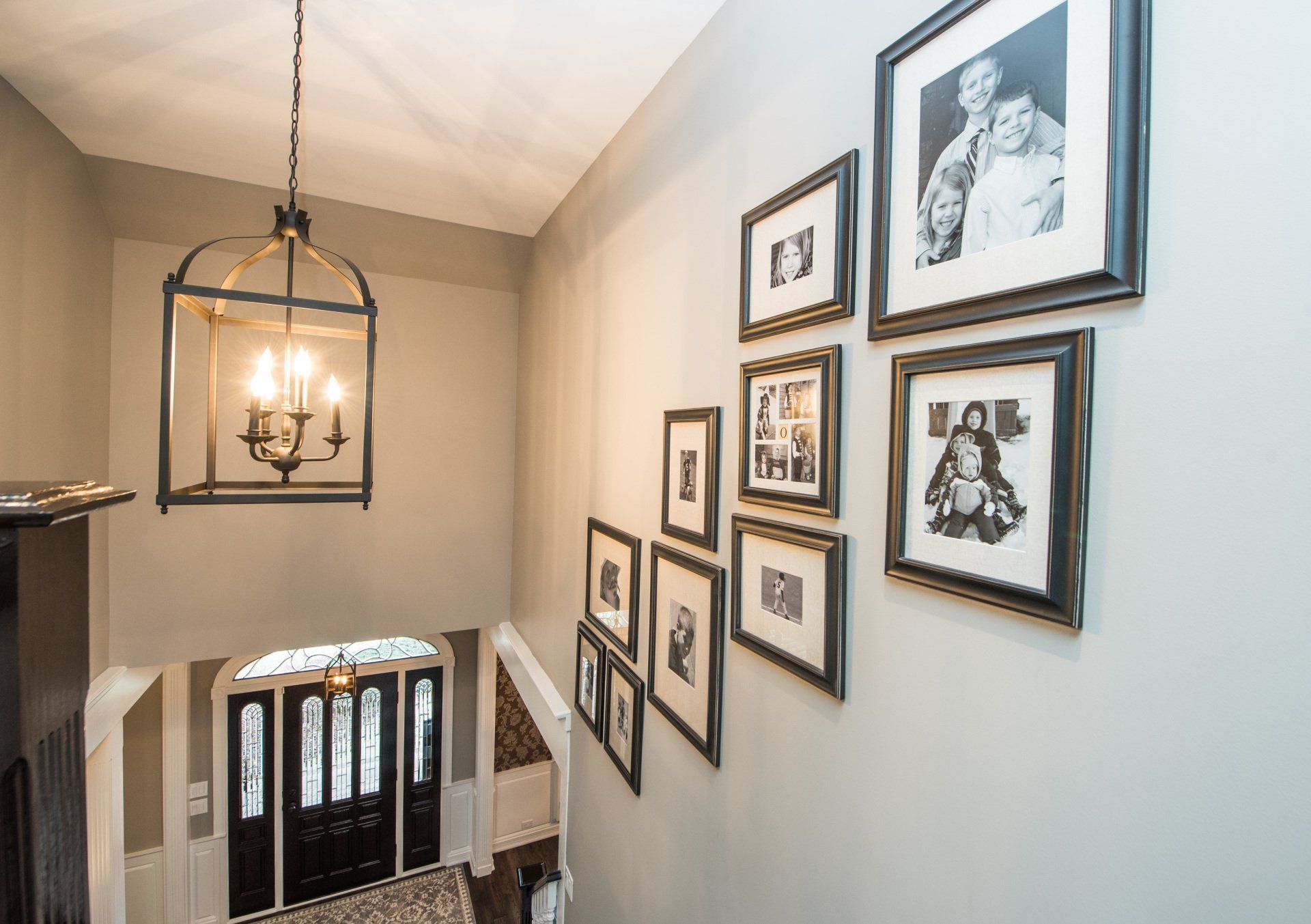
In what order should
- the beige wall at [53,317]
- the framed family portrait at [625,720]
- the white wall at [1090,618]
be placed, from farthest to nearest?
the beige wall at [53,317] → the framed family portrait at [625,720] → the white wall at [1090,618]

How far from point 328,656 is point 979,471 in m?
5.38

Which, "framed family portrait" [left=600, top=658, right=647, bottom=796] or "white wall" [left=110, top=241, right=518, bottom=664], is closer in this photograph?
"framed family portrait" [left=600, top=658, right=647, bottom=796]

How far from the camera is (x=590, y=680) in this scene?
235cm

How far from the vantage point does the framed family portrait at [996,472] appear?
748 millimetres

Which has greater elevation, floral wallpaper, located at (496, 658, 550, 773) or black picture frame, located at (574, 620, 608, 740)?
black picture frame, located at (574, 620, 608, 740)

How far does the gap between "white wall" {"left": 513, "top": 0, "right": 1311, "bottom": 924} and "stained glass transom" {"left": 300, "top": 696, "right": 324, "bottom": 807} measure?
431 cm

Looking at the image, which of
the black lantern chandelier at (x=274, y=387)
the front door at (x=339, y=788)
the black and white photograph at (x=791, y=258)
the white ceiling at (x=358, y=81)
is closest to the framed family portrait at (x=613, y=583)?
the black lantern chandelier at (x=274, y=387)

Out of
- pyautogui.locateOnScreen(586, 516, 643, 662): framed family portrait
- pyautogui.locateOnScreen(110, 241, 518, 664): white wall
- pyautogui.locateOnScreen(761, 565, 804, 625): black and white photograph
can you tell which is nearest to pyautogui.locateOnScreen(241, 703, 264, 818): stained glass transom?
pyautogui.locateOnScreen(110, 241, 518, 664): white wall

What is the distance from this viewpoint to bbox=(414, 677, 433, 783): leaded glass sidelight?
5.21 metres

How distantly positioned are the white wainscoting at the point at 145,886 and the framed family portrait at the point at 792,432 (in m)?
5.25

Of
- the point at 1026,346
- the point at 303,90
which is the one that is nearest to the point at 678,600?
the point at 1026,346

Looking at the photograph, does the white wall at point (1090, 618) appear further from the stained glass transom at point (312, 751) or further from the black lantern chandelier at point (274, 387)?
the stained glass transom at point (312, 751)

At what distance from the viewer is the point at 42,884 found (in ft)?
1.66

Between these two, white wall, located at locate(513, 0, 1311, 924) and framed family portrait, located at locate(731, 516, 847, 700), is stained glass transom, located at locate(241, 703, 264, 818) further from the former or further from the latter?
framed family portrait, located at locate(731, 516, 847, 700)
